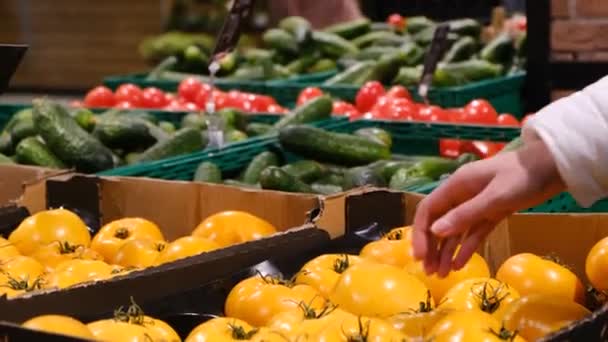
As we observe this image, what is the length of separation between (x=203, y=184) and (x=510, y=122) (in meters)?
1.55

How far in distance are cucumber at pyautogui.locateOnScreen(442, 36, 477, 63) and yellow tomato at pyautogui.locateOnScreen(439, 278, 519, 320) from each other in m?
3.54

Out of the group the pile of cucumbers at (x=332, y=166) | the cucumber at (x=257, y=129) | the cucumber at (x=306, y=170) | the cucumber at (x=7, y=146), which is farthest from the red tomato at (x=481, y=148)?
the cucumber at (x=7, y=146)

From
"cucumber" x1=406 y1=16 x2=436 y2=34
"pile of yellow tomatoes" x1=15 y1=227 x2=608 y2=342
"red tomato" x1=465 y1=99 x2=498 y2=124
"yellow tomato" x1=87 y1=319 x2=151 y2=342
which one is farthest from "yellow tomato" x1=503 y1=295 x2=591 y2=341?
"cucumber" x1=406 y1=16 x2=436 y2=34

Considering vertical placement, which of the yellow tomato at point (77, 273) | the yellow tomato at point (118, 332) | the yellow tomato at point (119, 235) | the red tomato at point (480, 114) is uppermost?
the yellow tomato at point (118, 332)

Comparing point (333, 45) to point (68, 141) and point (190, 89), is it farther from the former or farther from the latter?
point (68, 141)

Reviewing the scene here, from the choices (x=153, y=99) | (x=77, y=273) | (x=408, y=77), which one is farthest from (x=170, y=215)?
(x=408, y=77)

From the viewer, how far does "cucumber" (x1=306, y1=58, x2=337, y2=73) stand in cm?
555

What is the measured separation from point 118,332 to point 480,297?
1.88ft

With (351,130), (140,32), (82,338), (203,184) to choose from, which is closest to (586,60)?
(351,130)

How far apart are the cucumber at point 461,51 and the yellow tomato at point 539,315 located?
3702 millimetres

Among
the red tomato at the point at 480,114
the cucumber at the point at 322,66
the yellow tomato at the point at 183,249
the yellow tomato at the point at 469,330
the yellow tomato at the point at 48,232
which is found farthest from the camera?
the cucumber at the point at 322,66

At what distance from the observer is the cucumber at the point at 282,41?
18.8ft

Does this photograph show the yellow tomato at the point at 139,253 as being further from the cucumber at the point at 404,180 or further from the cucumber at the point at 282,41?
the cucumber at the point at 282,41

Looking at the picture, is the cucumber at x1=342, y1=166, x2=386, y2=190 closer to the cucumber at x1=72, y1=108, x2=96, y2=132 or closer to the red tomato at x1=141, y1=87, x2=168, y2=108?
the cucumber at x1=72, y1=108, x2=96, y2=132
